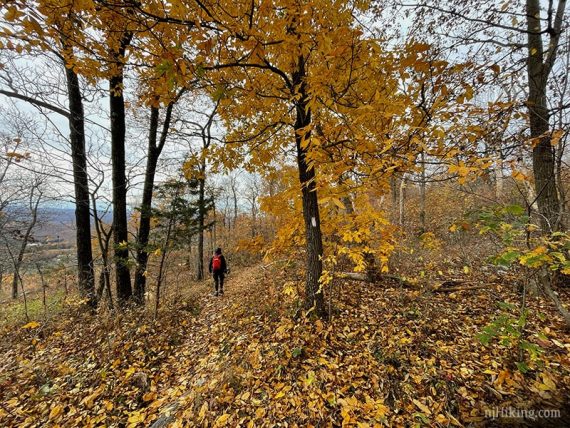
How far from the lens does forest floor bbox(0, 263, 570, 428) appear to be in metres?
2.65

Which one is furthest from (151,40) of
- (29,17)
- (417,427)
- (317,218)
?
(417,427)

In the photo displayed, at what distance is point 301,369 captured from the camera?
134 inches

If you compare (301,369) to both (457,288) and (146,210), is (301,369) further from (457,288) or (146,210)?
(146,210)

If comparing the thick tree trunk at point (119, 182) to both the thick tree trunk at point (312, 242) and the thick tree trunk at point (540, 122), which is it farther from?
the thick tree trunk at point (540, 122)

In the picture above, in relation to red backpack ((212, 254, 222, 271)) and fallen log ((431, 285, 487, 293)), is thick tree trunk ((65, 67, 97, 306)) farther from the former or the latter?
fallen log ((431, 285, 487, 293))

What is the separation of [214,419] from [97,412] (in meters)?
1.82

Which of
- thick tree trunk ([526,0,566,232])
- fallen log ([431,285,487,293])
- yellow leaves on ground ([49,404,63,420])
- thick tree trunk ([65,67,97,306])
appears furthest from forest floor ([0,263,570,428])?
thick tree trunk ([526,0,566,232])

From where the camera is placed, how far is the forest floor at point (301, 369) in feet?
8.69

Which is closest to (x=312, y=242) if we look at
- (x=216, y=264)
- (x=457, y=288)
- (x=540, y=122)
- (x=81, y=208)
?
(x=457, y=288)

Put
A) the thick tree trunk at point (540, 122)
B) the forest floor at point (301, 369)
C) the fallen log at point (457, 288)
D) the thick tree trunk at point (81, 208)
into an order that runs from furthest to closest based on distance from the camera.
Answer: the thick tree trunk at point (81, 208) → the fallen log at point (457, 288) → the thick tree trunk at point (540, 122) → the forest floor at point (301, 369)

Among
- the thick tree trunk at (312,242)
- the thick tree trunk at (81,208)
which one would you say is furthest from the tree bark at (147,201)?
the thick tree trunk at (312,242)

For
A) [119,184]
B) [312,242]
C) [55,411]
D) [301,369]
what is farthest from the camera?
[119,184]

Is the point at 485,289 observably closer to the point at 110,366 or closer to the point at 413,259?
the point at 413,259

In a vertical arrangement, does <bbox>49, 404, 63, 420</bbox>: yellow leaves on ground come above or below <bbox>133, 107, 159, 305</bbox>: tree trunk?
below
